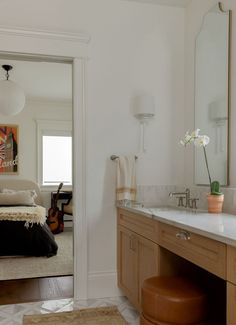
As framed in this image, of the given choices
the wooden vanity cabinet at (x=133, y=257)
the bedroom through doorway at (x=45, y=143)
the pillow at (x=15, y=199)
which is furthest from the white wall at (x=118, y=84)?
the pillow at (x=15, y=199)

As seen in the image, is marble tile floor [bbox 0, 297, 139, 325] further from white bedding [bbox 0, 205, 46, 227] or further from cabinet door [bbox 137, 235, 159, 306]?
white bedding [bbox 0, 205, 46, 227]

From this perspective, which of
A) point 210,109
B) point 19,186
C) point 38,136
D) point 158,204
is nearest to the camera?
point 210,109

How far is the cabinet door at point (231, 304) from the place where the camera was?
4.23 ft

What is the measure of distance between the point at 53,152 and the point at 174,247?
4.98 meters

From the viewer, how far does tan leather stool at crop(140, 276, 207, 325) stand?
162cm

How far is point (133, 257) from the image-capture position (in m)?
2.51

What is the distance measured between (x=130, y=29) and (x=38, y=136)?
3.86 metres

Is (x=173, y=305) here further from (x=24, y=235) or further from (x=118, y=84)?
(x=24, y=235)

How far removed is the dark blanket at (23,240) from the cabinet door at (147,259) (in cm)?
224

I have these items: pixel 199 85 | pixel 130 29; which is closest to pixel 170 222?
pixel 199 85

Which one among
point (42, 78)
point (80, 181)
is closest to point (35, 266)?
point (80, 181)

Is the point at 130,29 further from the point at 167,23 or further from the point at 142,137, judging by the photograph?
the point at 142,137

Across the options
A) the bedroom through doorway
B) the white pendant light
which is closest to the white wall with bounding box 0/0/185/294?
the white pendant light

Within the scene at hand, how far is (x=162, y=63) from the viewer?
305 cm
